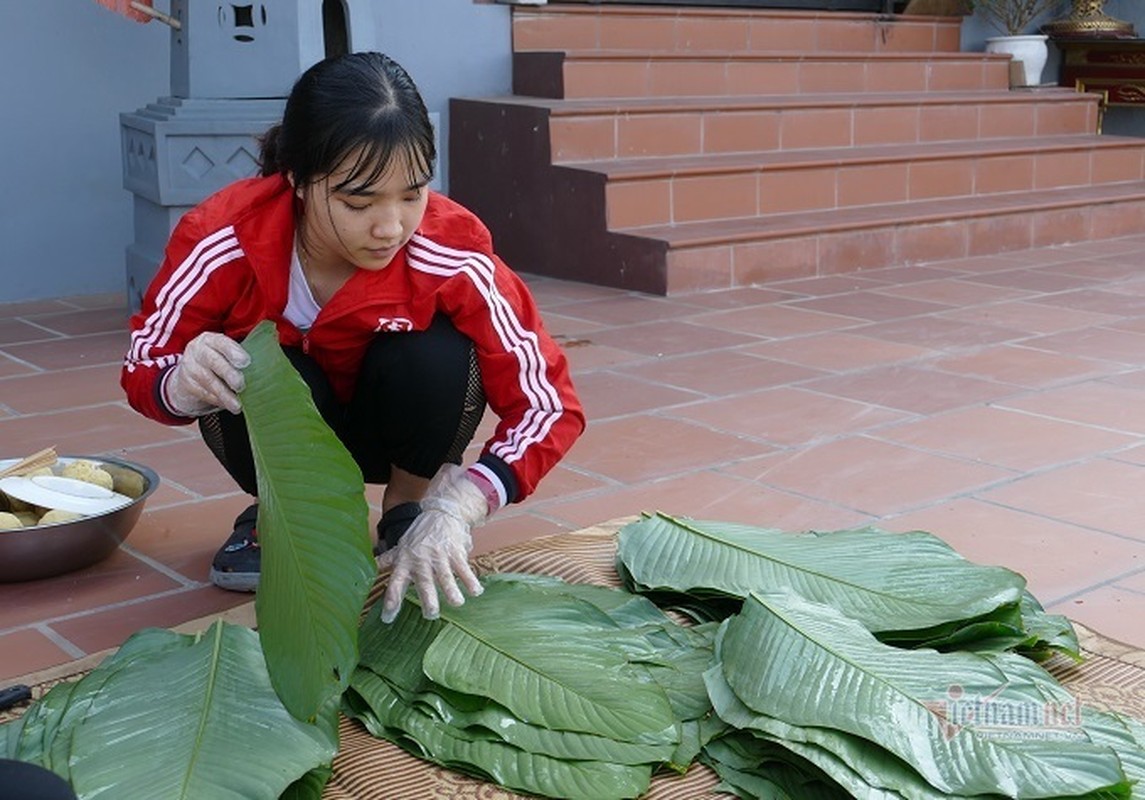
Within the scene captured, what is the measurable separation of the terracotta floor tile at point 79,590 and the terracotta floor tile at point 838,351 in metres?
2.01

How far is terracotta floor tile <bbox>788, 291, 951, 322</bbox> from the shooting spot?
4602 millimetres

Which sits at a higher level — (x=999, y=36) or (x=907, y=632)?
(x=999, y=36)

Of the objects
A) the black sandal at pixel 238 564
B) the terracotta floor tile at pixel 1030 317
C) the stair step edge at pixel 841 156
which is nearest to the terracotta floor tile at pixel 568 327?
the stair step edge at pixel 841 156

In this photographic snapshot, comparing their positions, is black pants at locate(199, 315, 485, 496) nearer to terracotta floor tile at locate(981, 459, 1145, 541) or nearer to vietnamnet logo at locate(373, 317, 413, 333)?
vietnamnet logo at locate(373, 317, 413, 333)

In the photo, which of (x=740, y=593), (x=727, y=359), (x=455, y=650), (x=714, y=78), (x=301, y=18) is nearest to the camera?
(x=455, y=650)

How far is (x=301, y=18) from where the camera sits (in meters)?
4.29

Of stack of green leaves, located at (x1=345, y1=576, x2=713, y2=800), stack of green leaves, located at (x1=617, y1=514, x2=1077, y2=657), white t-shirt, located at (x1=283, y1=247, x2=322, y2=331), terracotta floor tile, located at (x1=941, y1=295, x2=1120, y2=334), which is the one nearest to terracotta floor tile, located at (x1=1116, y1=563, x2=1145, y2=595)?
stack of green leaves, located at (x1=617, y1=514, x2=1077, y2=657)

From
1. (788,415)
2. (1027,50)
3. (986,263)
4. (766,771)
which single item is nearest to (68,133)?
(788,415)

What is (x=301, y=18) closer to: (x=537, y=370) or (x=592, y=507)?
(x=592, y=507)

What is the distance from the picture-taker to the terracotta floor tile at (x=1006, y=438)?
10.1ft

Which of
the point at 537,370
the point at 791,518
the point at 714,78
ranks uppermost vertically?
the point at 714,78

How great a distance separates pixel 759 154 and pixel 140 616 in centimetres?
400

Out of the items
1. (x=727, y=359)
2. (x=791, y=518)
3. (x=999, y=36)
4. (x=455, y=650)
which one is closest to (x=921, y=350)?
(x=727, y=359)

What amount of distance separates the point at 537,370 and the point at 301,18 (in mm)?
2558
